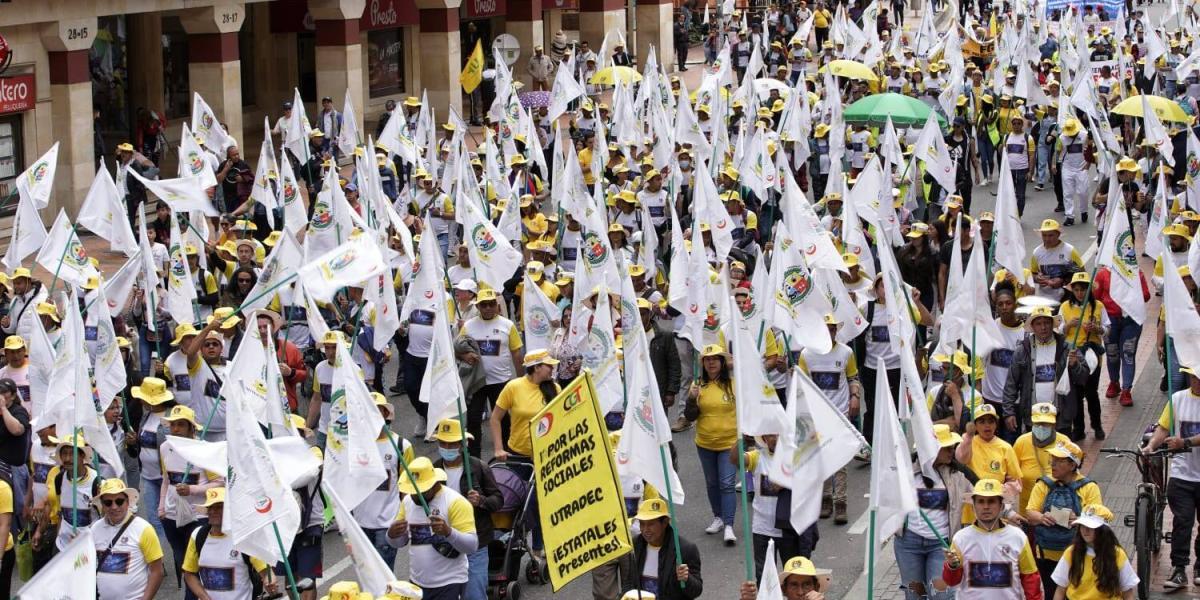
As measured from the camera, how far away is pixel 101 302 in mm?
14422

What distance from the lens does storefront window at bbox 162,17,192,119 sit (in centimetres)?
3391

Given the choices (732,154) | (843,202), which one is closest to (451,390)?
(843,202)

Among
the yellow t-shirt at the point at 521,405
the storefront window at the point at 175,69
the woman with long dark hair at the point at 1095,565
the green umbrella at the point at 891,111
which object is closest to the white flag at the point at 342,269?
the yellow t-shirt at the point at 521,405

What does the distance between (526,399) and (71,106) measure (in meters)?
16.0

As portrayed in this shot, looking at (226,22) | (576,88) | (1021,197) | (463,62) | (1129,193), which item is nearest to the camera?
(1129,193)

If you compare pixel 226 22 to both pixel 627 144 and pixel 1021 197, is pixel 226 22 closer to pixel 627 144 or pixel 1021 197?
pixel 627 144

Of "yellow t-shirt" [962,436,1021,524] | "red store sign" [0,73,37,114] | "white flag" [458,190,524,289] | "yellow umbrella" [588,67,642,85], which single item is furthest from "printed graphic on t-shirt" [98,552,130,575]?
"yellow umbrella" [588,67,642,85]

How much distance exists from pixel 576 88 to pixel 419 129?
3.30 m

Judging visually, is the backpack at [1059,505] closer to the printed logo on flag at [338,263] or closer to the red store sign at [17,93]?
the printed logo on flag at [338,263]

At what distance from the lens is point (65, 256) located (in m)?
16.7

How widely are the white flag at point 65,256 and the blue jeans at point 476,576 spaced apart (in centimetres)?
673

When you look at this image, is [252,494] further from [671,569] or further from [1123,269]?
[1123,269]

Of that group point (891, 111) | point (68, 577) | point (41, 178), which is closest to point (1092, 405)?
point (68, 577)

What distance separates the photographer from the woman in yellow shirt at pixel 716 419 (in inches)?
508
